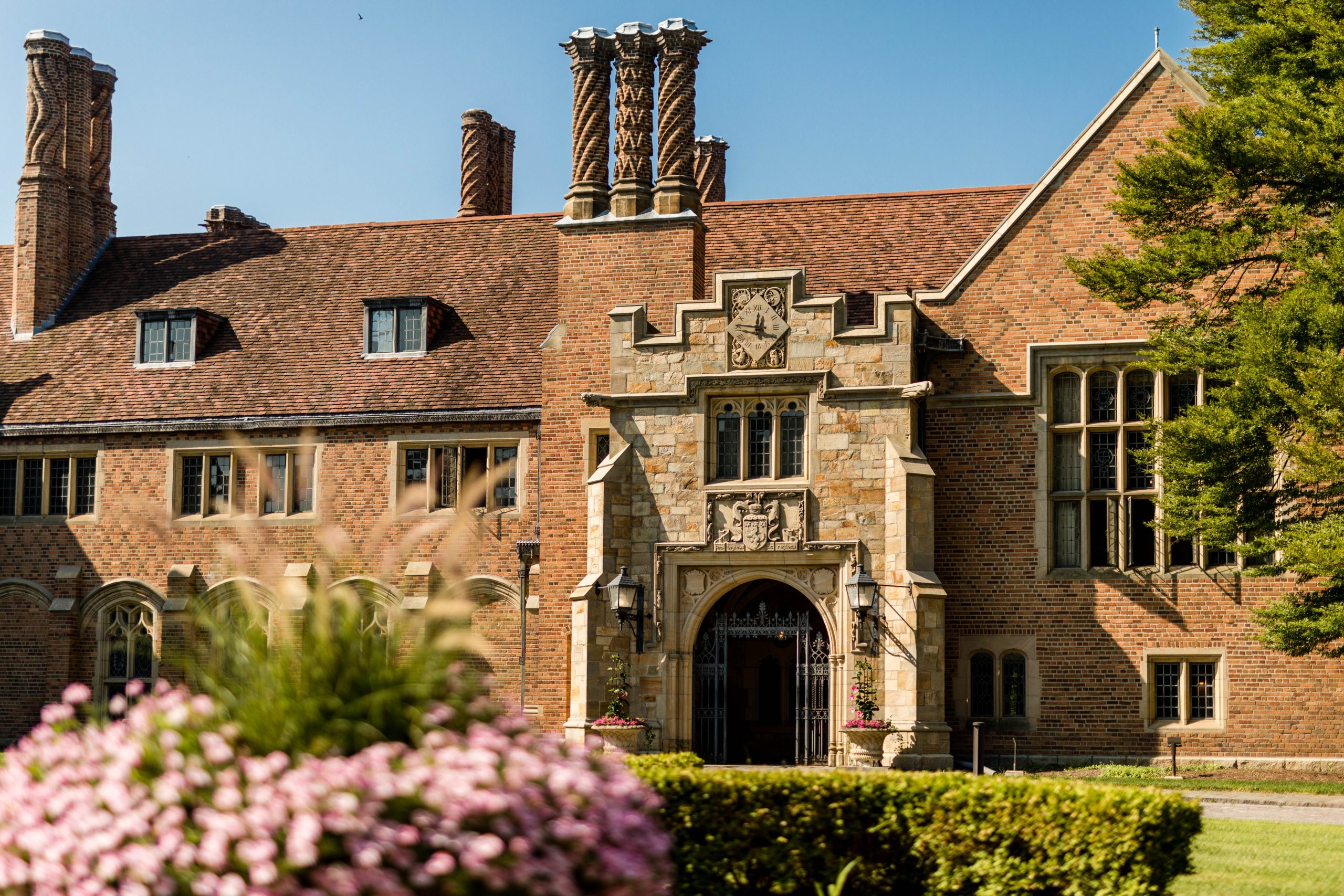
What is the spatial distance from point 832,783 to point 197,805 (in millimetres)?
5453

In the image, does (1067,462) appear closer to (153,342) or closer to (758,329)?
(758,329)

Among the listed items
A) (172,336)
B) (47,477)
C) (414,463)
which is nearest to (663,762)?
(414,463)

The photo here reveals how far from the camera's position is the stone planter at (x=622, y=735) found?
71.9 feet

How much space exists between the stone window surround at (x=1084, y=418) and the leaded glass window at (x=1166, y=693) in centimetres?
137

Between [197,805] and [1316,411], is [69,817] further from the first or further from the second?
[1316,411]

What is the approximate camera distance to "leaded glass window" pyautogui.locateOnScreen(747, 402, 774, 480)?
23109 millimetres

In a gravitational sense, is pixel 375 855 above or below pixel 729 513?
below

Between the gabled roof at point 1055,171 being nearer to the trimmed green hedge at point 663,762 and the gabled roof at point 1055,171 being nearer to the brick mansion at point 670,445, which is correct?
the brick mansion at point 670,445

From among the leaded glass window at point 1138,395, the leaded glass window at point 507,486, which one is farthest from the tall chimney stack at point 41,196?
the leaded glass window at point 1138,395

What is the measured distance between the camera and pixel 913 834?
11.0 m

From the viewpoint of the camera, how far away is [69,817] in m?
6.78

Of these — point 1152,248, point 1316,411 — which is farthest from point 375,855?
point 1152,248

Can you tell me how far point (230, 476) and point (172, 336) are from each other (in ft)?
11.0

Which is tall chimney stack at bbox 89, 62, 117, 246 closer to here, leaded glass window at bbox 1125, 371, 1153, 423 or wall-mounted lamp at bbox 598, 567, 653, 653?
wall-mounted lamp at bbox 598, 567, 653, 653
